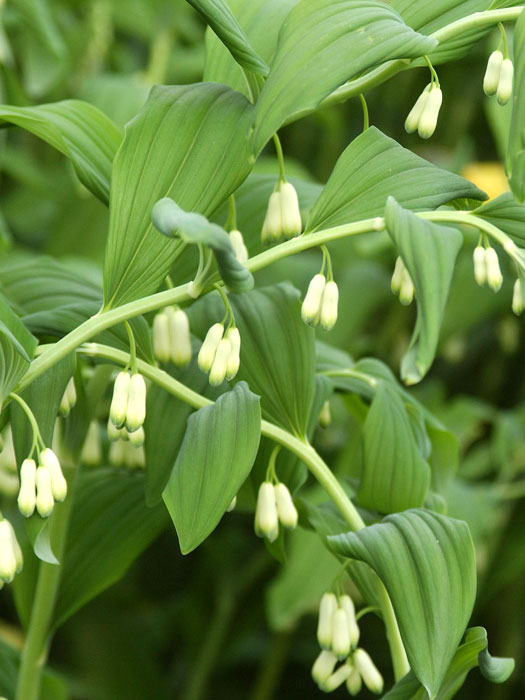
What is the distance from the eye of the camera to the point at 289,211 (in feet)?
1.79

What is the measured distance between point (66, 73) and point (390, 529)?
1.30m

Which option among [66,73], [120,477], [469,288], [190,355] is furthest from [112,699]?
[66,73]

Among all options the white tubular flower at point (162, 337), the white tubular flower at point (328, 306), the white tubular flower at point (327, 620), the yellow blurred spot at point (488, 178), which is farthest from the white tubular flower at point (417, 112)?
the yellow blurred spot at point (488, 178)

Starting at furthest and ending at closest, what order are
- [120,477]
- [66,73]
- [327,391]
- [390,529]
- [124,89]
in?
[66,73] → [124,89] → [120,477] → [327,391] → [390,529]

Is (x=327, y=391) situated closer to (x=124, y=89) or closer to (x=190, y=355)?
(x=190, y=355)

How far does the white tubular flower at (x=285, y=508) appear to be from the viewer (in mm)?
605

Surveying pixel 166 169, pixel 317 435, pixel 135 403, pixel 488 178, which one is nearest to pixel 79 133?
pixel 166 169

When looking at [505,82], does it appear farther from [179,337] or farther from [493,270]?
[179,337]

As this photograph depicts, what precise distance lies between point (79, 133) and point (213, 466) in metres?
0.24

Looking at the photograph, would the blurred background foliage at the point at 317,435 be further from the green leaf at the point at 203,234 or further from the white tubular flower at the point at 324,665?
the green leaf at the point at 203,234

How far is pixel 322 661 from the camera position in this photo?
0.64 m

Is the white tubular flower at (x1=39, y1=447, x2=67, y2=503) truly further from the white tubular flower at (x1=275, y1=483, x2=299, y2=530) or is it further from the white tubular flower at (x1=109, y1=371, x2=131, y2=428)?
the white tubular flower at (x1=275, y1=483, x2=299, y2=530)

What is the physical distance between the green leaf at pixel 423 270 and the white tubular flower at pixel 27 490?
8.4 inches

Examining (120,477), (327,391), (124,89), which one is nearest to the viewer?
(327,391)
